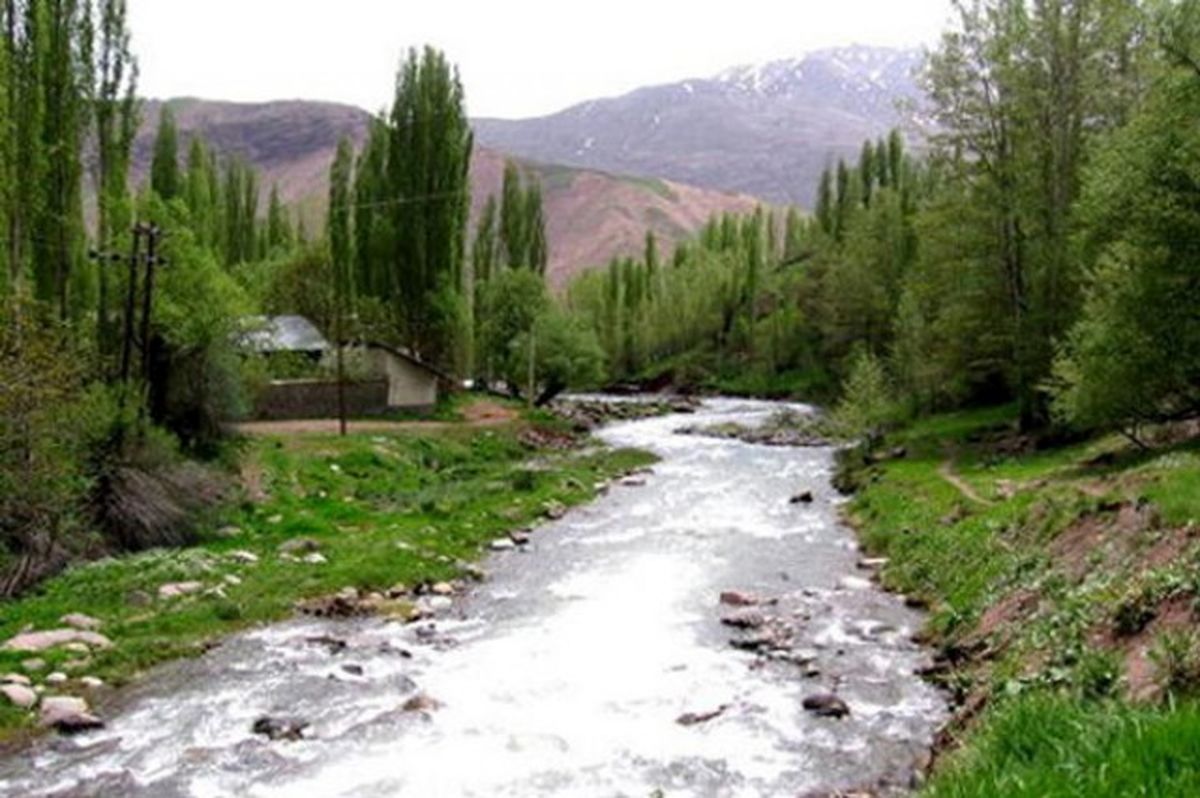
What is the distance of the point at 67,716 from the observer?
49.8 ft

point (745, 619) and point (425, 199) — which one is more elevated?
point (425, 199)

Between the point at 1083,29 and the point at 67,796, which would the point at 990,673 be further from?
the point at 1083,29

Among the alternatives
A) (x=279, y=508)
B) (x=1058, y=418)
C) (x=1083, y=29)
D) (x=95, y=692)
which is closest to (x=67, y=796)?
(x=95, y=692)

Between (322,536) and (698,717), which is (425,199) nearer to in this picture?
(322,536)

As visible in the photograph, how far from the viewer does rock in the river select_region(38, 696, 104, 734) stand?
15.0 meters

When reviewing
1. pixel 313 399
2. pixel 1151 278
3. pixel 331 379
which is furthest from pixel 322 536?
pixel 331 379

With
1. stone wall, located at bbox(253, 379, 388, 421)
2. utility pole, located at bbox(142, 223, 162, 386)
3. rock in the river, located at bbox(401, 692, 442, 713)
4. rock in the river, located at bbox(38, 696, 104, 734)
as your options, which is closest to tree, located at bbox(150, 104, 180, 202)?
stone wall, located at bbox(253, 379, 388, 421)

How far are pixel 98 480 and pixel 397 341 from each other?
135ft

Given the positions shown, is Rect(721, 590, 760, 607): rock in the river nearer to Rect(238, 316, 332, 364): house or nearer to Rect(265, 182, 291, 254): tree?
Rect(238, 316, 332, 364): house

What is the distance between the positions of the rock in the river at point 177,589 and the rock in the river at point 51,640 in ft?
8.31

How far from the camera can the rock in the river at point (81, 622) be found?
62.3ft

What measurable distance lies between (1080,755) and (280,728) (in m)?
11.1

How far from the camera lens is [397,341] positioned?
213ft

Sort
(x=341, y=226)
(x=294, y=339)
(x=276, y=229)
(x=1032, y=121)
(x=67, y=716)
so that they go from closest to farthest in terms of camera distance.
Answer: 1. (x=67, y=716)
2. (x=1032, y=121)
3. (x=341, y=226)
4. (x=294, y=339)
5. (x=276, y=229)
